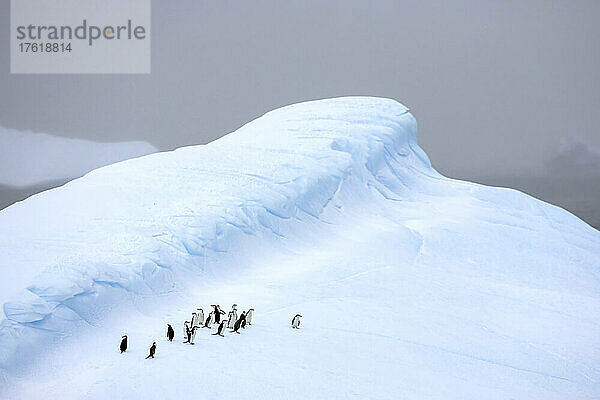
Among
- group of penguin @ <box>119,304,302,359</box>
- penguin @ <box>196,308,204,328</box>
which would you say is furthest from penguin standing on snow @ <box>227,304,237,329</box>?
penguin @ <box>196,308,204,328</box>

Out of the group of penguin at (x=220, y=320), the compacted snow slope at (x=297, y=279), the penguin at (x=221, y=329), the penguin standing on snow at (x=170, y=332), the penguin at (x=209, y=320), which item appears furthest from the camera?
the penguin at (x=209, y=320)

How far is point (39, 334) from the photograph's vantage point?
11.9 metres

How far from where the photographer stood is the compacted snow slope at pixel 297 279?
11.2 m

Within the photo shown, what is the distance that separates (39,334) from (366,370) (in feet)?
17.3

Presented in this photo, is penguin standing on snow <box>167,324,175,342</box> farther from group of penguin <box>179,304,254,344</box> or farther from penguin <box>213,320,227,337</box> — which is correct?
penguin <box>213,320,227,337</box>

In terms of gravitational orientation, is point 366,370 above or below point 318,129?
below

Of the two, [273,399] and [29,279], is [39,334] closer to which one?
[29,279]

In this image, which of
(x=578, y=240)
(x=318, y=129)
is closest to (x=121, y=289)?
(x=318, y=129)

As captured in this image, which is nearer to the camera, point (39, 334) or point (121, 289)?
point (39, 334)

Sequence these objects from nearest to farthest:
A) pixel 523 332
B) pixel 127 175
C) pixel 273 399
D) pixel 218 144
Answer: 1. pixel 273 399
2. pixel 523 332
3. pixel 127 175
4. pixel 218 144

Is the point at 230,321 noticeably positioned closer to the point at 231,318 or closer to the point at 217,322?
the point at 231,318

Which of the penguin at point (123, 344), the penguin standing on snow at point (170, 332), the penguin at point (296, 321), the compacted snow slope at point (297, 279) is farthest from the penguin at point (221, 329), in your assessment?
the penguin at point (123, 344)

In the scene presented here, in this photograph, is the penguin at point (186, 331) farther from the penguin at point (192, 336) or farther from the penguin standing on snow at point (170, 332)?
the penguin standing on snow at point (170, 332)

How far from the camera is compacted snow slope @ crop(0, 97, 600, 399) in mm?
11242
